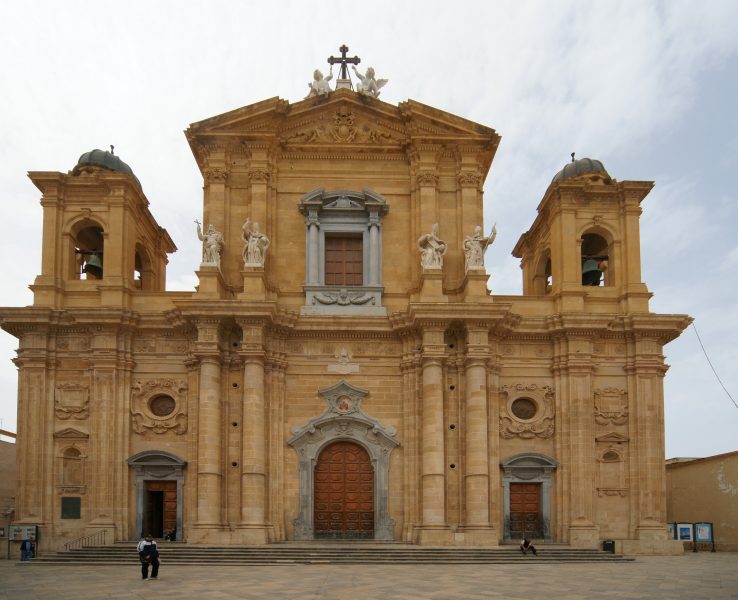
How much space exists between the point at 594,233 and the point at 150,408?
17544 mm

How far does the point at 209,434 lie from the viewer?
30453 millimetres

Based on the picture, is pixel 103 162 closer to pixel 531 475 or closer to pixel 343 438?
pixel 343 438

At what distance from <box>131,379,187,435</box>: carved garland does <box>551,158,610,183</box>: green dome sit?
15893mm

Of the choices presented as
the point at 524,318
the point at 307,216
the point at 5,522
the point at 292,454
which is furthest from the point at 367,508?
the point at 5,522

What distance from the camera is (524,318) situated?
1278 inches

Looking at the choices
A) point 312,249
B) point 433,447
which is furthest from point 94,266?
point 433,447

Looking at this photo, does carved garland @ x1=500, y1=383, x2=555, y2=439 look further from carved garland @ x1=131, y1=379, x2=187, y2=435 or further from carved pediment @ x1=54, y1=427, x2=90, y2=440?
carved pediment @ x1=54, y1=427, x2=90, y2=440

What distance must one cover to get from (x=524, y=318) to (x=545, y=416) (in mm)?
3555

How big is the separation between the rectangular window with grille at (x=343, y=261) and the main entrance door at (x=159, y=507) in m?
9.30

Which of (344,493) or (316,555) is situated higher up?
(344,493)

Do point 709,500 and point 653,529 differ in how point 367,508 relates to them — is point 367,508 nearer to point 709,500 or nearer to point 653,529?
point 653,529

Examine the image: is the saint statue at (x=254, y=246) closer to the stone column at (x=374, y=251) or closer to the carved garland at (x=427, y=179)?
the stone column at (x=374, y=251)

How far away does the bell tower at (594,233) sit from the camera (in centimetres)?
3275

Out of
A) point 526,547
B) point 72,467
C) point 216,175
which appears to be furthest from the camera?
point 216,175
